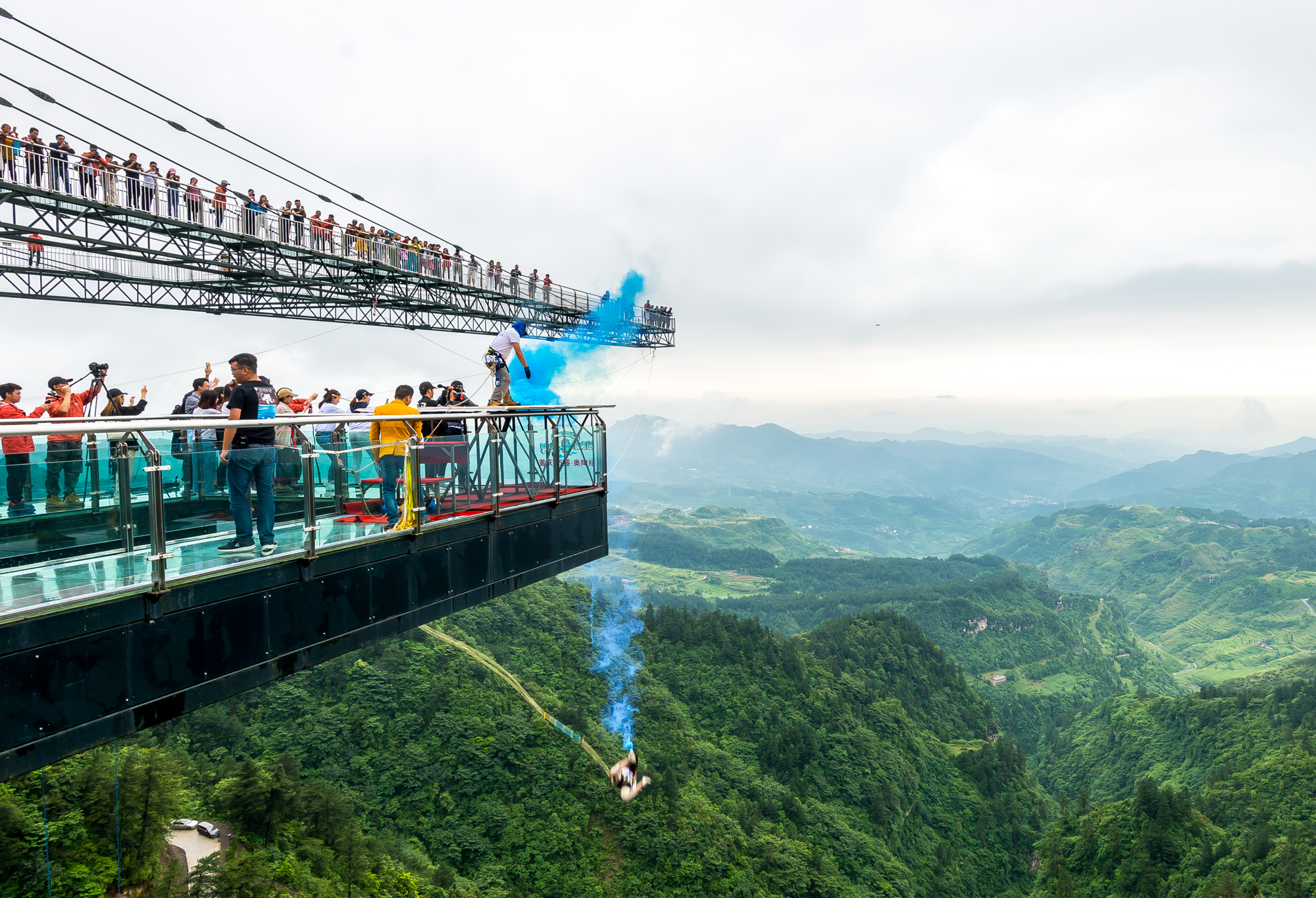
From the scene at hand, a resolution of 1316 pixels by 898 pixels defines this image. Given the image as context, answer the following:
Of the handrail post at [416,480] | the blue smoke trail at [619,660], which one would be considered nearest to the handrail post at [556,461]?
the handrail post at [416,480]

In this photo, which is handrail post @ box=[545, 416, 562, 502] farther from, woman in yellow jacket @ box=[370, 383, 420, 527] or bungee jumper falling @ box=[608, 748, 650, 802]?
bungee jumper falling @ box=[608, 748, 650, 802]

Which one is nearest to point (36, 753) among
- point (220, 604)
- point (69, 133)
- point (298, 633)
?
point (220, 604)

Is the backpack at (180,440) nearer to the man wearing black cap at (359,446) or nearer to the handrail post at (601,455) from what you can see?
the man wearing black cap at (359,446)

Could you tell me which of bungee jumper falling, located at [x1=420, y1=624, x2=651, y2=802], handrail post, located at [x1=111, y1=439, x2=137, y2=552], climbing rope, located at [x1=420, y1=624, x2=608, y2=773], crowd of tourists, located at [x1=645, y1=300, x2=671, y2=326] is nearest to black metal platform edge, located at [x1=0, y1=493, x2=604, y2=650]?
handrail post, located at [x1=111, y1=439, x2=137, y2=552]

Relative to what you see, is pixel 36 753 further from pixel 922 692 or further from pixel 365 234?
pixel 922 692

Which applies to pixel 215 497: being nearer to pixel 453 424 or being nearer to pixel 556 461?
pixel 453 424
